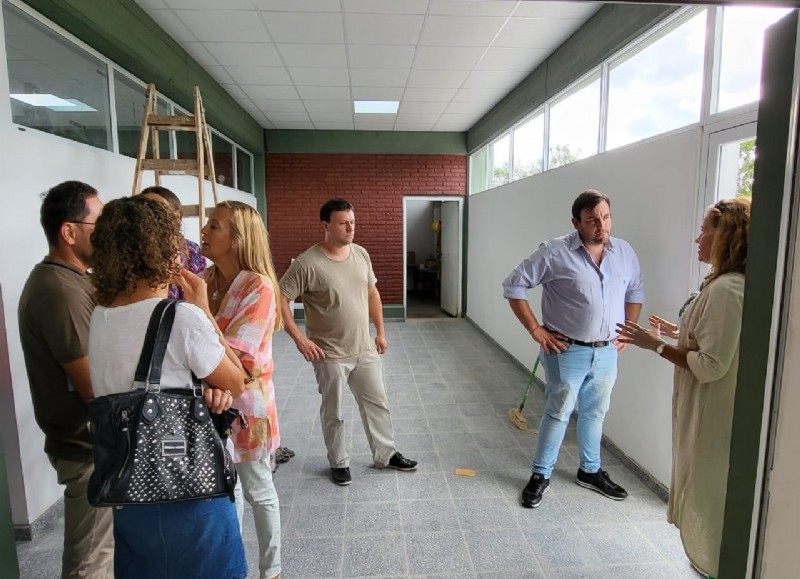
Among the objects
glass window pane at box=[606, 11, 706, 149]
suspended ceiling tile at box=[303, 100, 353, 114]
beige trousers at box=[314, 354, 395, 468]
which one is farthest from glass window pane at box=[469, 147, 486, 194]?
beige trousers at box=[314, 354, 395, 468]

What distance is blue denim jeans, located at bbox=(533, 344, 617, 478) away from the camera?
8.32 feet

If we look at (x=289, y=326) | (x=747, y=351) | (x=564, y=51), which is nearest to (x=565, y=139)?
(x=564, y=51)

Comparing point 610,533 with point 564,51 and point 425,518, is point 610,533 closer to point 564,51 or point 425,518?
point 425,518

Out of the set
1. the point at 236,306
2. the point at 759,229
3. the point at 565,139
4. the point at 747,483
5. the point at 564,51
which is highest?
the point at 564,51

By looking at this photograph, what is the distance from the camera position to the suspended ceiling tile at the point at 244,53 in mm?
4078

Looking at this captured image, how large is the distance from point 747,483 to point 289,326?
2.09m

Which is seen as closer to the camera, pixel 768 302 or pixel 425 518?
pixel 768 302

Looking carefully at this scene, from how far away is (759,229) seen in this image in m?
0.97

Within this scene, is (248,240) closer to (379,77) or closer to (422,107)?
(379,77)

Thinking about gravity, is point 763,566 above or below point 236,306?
below

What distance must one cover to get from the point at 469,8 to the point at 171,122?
2212 mm

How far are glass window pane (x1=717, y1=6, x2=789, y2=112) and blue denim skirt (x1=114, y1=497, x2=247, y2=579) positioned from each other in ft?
8.60

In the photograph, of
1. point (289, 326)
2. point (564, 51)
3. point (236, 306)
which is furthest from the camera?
point (564, 51)

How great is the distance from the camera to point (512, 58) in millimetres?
4383
